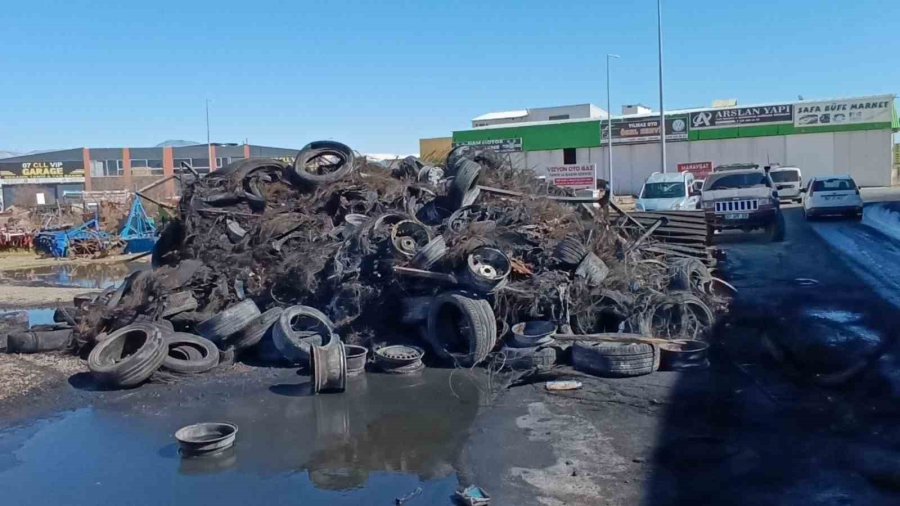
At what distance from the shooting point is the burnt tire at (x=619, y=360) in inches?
361

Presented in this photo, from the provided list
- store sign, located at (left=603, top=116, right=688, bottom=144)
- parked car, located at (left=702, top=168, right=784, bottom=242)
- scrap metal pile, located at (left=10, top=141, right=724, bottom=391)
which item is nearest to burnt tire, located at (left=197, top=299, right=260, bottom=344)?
scrap metal pile, located at (left=10, top=141, right=724, bottom=391)

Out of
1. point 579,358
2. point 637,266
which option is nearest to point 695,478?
point 579,358

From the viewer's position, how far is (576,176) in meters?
28.3

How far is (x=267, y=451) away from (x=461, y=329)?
13.1 feet

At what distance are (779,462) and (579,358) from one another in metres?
3.44

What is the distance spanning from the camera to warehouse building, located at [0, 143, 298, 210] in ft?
204

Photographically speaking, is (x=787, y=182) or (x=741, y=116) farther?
(x=741, y=116)

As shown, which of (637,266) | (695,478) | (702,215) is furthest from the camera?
(702,215)

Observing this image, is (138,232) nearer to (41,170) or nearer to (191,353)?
(191,353)

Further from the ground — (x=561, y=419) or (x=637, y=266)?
(x=637, y=266)

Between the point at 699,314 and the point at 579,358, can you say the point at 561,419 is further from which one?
the point at 699,314

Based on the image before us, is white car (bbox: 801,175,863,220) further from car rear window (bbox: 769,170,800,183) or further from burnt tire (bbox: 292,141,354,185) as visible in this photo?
burnt tire (bbox: 292,141,354,185)

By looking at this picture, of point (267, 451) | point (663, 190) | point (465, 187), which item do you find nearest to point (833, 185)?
point (663, 190)

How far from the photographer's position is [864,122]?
49250mm
